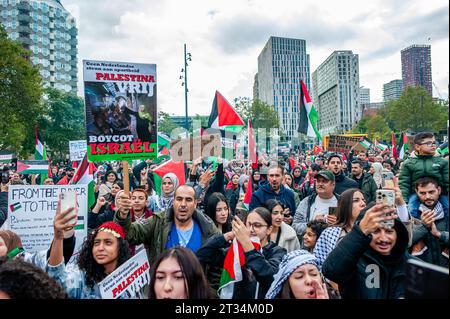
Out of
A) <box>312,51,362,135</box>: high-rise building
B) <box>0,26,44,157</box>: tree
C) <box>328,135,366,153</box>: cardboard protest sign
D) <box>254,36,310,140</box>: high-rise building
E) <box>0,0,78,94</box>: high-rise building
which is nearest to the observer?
<box>328,135,366,153</box>: cardboard protest sign

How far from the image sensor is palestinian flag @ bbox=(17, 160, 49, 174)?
8.25 m

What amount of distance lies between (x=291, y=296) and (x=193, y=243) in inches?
50.4

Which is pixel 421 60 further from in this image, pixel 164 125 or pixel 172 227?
pixel 164 125

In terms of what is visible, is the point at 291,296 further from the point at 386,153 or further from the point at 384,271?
the point at 386,153

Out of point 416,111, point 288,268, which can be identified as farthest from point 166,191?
point 416,111

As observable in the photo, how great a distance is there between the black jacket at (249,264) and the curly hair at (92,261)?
57 centimetres

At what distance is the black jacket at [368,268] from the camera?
2213 millimetres

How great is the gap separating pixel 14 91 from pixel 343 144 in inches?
707

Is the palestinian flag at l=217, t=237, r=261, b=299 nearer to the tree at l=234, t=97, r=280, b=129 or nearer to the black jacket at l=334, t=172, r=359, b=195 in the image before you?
the black jacket at l=334, t=172, r=359, b=195

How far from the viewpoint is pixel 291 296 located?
2.32 metres

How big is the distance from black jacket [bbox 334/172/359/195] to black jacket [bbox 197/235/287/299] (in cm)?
248

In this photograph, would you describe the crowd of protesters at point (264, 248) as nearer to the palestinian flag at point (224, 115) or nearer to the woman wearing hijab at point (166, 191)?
the woman wearing hijab at point (166, 191)

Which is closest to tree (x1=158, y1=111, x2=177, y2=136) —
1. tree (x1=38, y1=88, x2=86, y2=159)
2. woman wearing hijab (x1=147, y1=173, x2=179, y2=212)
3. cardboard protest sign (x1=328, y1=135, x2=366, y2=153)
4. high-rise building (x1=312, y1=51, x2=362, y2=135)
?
tree (x1=38, y1=88, x2=86, y2=159)

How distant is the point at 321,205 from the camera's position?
4582mm
